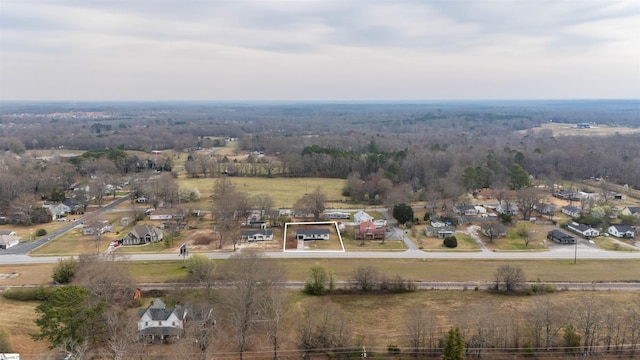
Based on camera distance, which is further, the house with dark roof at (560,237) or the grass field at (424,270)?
the house with dark roof at (560,237)

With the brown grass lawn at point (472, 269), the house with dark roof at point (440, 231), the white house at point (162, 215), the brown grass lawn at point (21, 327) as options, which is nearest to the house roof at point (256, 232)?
the brown grass lawn at point (472, 269)

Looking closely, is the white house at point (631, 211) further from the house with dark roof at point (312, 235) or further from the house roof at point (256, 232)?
the house roof at point (256, 232)

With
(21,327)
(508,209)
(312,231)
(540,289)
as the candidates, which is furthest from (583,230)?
(21,327)

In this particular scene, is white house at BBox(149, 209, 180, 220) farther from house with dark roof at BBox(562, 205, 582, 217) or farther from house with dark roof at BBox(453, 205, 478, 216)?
house with dark roof at BBox(562, 205, 582, 217)

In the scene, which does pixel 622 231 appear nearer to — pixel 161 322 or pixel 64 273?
pixel 161 322

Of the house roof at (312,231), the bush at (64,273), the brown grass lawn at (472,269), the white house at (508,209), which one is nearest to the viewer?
the bush at (64,273)

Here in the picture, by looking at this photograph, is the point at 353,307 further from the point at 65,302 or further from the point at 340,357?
the point at 65,302

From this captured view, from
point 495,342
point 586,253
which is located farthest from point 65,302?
point 586,253
